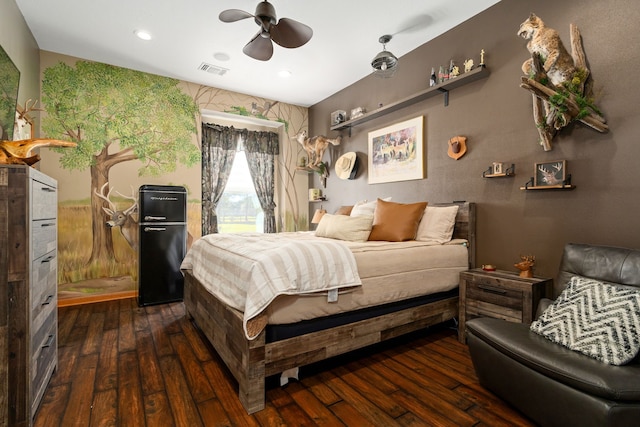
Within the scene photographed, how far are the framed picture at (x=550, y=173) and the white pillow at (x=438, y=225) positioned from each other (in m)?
0.69

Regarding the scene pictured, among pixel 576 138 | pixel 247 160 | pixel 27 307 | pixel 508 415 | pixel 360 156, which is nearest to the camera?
pixel 27 307

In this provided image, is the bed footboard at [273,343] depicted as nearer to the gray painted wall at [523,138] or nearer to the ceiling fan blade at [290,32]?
the gray painted wall at [523,138]

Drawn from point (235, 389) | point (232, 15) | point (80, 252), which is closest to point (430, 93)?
point (232, 15)

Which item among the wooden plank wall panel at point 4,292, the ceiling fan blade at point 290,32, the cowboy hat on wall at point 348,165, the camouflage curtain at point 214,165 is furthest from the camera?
the camouflage curtain at point 214,165

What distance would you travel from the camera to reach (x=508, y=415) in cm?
158

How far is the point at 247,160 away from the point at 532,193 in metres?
4.06

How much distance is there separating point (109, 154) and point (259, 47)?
100 inches

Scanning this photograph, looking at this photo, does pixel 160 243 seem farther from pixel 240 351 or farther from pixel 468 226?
pixel 468 226

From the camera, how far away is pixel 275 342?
171 centimetres

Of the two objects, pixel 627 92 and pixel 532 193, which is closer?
pixel 627 92

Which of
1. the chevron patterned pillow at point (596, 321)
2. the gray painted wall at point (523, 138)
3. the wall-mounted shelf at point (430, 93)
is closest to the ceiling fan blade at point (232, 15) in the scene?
the gray painted wall at point (523, 138)

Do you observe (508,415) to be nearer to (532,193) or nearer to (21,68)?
(532,193)

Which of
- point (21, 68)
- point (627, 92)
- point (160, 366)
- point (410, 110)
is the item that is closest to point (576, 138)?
point (627, 92)

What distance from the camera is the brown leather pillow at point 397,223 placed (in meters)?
2.84
